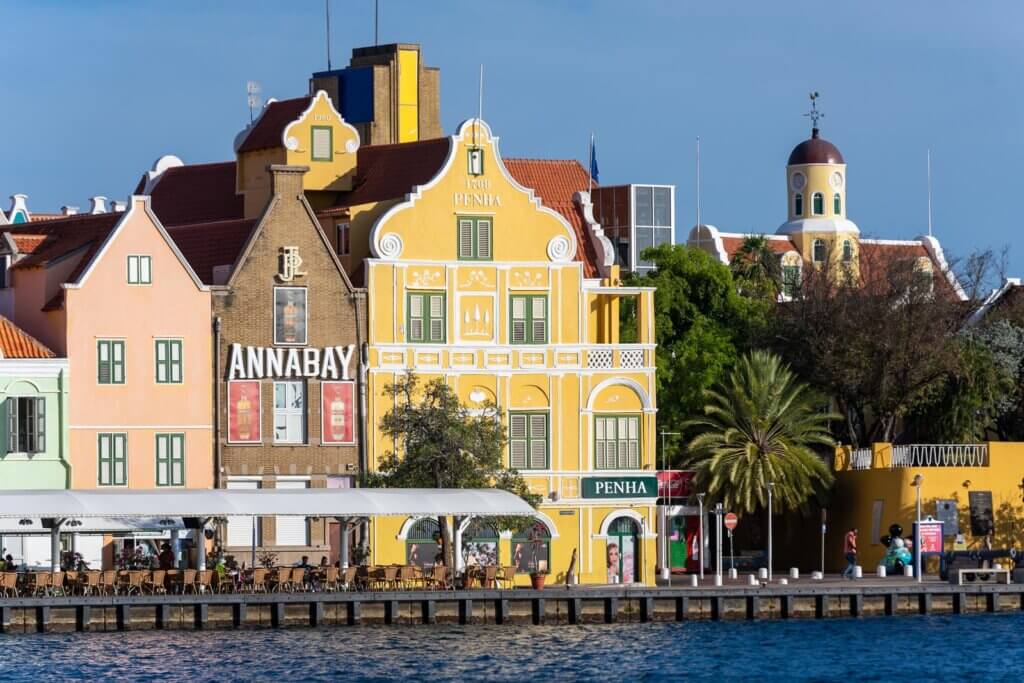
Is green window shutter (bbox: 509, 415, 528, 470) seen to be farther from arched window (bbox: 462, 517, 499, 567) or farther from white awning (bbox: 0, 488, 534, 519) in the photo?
white awning (bbox: 0, 488, 534, 519)

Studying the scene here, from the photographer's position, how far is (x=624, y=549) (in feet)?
307

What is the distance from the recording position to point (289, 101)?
9875cm

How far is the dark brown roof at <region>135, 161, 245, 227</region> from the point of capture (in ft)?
329

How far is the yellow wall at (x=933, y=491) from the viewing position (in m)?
97.8

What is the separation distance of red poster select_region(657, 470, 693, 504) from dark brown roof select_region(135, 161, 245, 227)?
16779 mm

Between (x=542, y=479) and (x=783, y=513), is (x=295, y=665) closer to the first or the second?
(x=542, y=479)

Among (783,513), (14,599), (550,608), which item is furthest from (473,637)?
(783,513)

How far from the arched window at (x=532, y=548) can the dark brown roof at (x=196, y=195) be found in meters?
15.5

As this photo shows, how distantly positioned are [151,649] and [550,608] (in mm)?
13068

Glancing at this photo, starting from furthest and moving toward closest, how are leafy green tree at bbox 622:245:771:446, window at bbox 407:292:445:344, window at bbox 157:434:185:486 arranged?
leafy green tree at bbox 622:245:771:446, window at bbox 407:292:445:344, window at bbox 157:434:185:486

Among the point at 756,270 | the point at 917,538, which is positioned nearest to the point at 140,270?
the point at 917,538

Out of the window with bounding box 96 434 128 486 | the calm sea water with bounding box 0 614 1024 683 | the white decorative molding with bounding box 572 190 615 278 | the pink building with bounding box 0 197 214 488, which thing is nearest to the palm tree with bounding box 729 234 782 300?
the white decorative molding with bounding box 572 190 615 278

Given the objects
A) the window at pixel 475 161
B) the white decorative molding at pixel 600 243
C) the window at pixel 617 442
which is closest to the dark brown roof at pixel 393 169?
the window at pixel 475 161

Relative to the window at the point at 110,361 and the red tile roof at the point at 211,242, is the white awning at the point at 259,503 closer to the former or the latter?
the window at the point at 110,361
